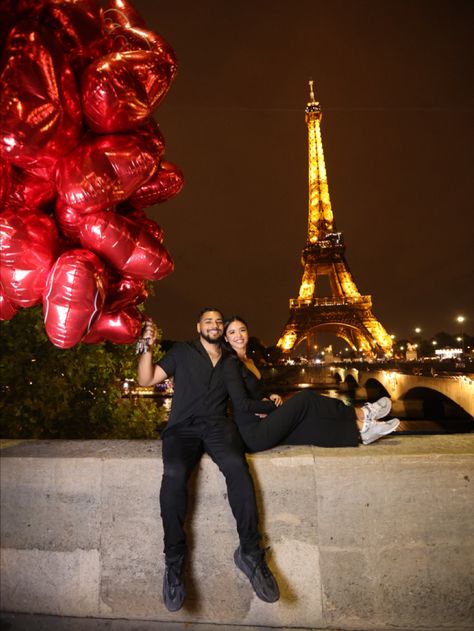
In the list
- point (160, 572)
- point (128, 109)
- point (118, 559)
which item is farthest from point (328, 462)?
point (128, 109)

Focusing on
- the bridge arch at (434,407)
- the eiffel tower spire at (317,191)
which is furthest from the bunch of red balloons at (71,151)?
the eiffel tower spire at (317,191)

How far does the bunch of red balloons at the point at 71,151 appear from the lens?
5.61ft

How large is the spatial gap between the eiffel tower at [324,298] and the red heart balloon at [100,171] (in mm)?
45311

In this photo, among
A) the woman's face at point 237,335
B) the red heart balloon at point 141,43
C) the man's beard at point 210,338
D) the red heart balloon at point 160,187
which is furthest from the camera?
the woman's face at point 237,335

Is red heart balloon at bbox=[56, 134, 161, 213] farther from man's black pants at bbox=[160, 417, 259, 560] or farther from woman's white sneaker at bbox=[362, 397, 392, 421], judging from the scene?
woman's white sneaker at bbox=[362, 397, 392, 421]

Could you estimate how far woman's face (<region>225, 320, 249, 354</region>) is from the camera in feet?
11.4

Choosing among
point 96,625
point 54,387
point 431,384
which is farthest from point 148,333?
point 431,384

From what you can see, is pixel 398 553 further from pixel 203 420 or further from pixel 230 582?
pixel 203 420

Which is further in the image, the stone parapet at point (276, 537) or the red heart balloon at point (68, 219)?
the stone parapet at point (276, 537)

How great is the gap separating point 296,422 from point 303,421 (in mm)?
50

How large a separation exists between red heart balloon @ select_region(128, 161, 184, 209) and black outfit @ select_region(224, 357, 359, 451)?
123 cm

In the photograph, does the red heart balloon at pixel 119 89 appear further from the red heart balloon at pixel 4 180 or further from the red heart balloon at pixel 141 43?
the red heart balloon at pixel 4 180

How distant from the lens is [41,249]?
196cm

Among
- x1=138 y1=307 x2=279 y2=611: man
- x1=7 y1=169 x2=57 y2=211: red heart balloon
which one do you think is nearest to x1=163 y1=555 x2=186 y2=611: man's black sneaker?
x1=138 y1=307 x2=279 y2=611: man
